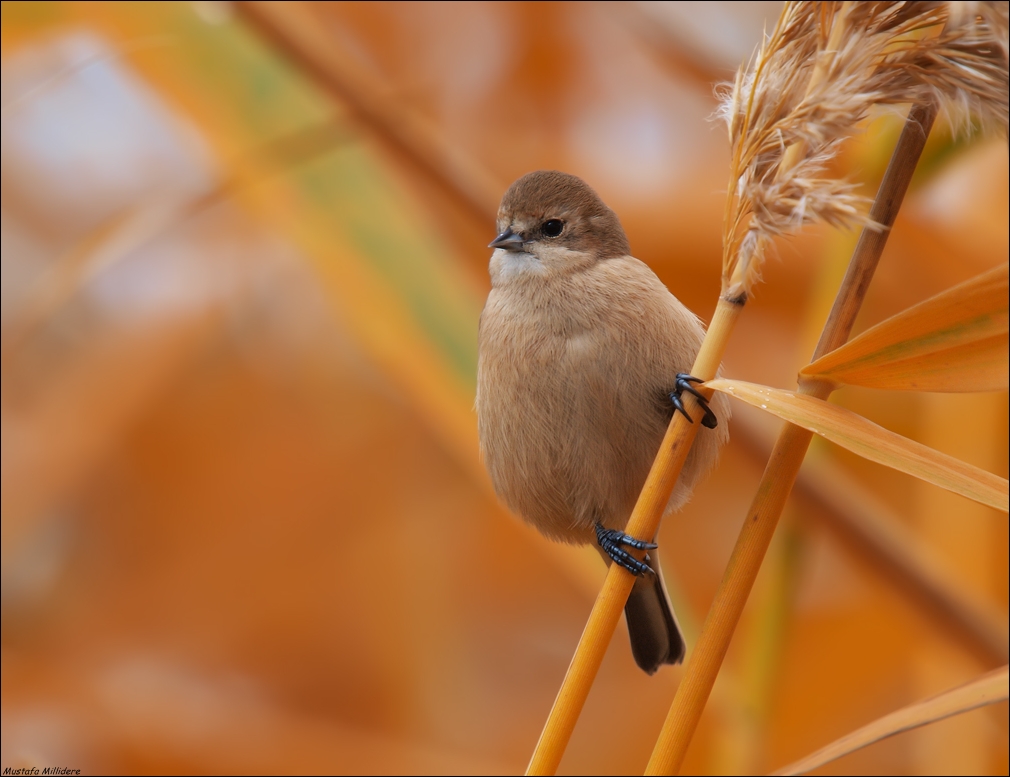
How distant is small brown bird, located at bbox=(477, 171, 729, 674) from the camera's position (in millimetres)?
1224

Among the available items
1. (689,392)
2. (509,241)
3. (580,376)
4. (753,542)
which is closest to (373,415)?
(509,241)

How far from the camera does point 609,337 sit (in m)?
1.21

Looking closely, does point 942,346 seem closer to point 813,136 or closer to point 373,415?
point 813,136

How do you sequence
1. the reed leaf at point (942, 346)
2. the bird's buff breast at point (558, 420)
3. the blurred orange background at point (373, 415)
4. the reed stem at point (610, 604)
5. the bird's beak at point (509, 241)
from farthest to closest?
the blurred orange background at point (373, 415) → the bird's beak at point (509, 241) → the bird's buff breast at point (558, 420) → the reed stem at point (610, 604) → the reed leaf at point (942, 346)

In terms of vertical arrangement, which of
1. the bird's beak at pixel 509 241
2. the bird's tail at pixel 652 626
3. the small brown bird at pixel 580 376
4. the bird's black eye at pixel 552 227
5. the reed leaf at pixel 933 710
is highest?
the bird's black eye at pixel 552 227

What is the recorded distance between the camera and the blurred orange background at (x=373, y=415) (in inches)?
61.9

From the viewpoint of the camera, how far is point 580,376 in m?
1.22

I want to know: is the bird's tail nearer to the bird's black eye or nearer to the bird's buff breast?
the bird's buff breast

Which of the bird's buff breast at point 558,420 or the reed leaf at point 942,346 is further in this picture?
the bird's buff breast at point 558,420

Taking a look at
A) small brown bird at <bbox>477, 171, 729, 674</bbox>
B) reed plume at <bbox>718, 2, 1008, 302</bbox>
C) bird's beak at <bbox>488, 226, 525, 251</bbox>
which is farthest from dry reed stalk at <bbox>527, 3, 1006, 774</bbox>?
bird's beak at <bbox>488, 226, 525, 251</bbox>

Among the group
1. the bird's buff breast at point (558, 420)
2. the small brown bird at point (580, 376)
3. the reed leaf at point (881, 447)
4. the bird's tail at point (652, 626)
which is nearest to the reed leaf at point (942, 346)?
the reed leaf at point (881, 447)

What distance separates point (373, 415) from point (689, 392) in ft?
5.63

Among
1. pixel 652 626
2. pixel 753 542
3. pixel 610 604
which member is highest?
pixel 753 542

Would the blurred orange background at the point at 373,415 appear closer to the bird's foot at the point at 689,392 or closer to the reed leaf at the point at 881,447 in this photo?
the bird's foot at the point at 689,392
